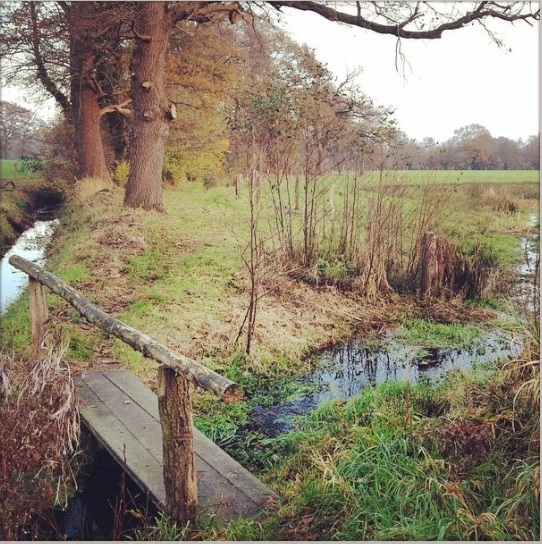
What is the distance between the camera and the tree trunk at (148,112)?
16.6ft

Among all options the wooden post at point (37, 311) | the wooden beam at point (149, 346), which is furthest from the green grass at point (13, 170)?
the wooden post at point (37, 311)

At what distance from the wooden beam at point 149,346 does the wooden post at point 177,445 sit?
85mm

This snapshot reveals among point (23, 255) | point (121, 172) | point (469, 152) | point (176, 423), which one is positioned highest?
point (121, 172)

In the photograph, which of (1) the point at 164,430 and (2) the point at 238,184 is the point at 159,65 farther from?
(1) the point at 164,430

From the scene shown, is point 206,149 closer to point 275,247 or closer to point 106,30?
point 275,247

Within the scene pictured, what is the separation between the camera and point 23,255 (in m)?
4.93

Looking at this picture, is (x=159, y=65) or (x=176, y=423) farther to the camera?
(x=159, y=65)

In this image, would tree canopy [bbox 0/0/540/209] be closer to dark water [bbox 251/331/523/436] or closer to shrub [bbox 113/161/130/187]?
shrub [bbox 113/161/130/187]

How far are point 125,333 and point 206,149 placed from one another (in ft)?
7.70

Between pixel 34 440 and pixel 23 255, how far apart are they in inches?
101

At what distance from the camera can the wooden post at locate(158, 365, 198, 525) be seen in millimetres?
2367

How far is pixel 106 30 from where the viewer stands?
5.13m

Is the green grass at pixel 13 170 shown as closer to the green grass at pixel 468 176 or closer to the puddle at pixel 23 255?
the puddle at pixel 23 255

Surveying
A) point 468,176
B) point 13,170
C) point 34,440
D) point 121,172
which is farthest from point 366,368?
point 121,172
